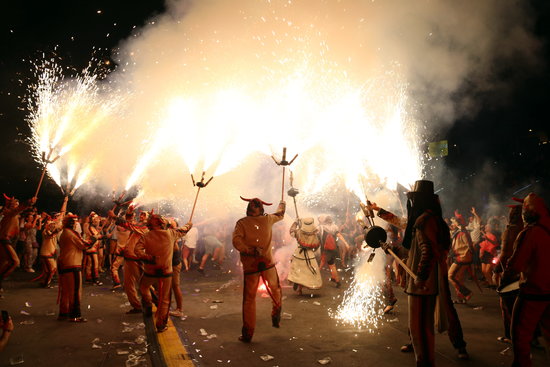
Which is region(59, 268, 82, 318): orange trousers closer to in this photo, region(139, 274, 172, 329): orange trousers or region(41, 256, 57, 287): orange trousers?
region(139, 274, 172, 329): orange trousers

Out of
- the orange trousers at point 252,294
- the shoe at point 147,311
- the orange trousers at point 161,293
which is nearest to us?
the orange trousers at point 252,294

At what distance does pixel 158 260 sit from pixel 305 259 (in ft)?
13.1

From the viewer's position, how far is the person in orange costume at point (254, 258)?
5.27 m

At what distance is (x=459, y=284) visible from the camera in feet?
26.1

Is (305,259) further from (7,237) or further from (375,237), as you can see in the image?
(7,237)

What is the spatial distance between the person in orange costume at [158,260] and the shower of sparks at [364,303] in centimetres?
293

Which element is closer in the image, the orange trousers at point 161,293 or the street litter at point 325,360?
the street litter at point 325,360

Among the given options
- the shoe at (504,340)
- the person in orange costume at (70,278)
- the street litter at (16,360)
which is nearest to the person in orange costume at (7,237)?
the person in orange costume at (70,278)

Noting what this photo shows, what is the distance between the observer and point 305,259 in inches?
348

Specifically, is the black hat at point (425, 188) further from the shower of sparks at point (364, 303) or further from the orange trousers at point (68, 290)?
the orange trousers at point (68, 290)

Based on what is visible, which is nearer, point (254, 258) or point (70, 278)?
point (254, 258)

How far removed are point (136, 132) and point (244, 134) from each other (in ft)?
18.3

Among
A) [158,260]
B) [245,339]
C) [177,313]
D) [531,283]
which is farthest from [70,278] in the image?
[531,283]

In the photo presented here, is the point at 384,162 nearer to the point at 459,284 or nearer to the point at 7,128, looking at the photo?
the point at 459,284
